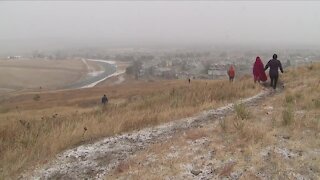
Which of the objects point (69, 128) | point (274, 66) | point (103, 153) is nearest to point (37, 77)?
point (274, 66)

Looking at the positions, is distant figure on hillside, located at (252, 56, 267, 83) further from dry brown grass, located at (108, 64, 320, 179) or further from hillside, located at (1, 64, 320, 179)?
dry brown grass, located at (108, 64, 320, 179)

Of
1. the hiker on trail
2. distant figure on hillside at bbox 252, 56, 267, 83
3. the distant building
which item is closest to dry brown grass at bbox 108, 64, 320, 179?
the hiker on trail

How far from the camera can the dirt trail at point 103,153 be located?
8.90 metres

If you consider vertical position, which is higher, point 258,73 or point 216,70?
point 258,73

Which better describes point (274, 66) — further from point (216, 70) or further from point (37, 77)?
point (37, 77)

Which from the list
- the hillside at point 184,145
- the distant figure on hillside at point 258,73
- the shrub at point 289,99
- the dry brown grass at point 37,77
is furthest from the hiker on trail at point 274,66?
the dry brown grass at point 37,77

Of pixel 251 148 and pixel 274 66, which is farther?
pixel 274 66

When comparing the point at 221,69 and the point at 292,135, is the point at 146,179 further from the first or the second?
the point at 221,69

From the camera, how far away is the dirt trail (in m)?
8.90

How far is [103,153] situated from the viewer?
10.2 metres

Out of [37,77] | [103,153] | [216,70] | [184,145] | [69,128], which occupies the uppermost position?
[69,128]

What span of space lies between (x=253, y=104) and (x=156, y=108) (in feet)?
12.7

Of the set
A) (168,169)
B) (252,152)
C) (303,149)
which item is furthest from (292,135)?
(168,169)

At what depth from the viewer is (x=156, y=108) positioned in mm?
15797
